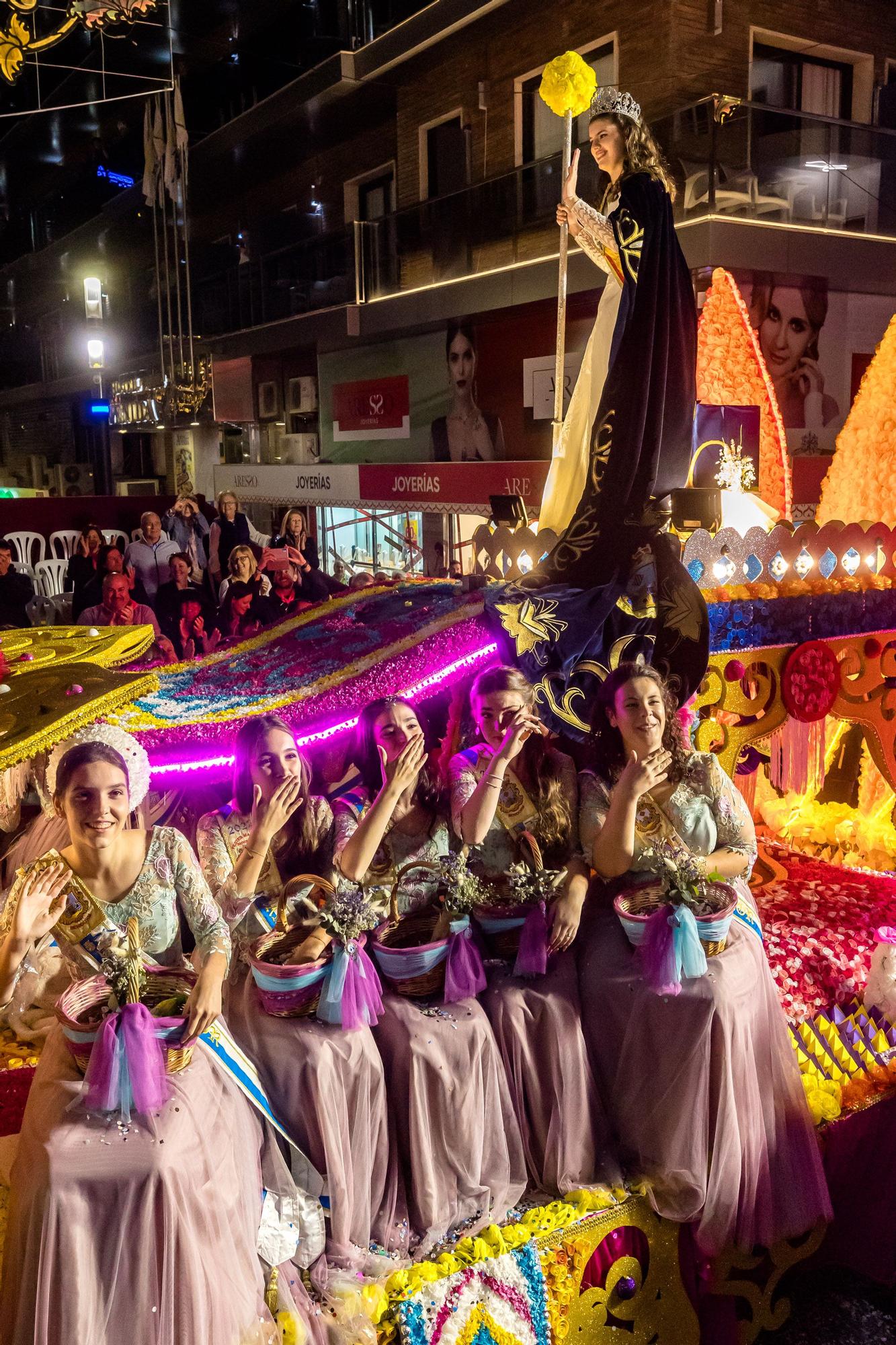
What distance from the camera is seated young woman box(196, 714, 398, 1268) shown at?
220 cm

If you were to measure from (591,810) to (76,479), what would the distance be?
22912mm

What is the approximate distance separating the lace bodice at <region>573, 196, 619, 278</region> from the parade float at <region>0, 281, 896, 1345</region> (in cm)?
87

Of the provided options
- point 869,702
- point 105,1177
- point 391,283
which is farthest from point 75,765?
point 391,283

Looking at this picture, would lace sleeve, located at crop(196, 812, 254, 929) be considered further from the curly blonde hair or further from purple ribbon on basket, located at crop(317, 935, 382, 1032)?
the curly blonde hair

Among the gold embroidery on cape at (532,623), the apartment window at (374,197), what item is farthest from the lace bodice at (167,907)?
the apartment window at (374,197)

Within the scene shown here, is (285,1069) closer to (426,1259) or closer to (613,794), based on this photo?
(426,1259)

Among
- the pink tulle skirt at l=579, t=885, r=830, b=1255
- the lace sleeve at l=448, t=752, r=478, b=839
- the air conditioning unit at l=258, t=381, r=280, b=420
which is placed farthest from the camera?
the air conditioning unit at l=258, t=381, r=280, b=420

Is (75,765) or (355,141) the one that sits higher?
(355,141)

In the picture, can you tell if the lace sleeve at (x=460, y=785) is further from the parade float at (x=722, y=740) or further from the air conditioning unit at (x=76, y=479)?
the air conditioning unit at (x=76, y=479)

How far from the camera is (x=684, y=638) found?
123 inches

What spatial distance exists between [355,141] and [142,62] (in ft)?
17.4

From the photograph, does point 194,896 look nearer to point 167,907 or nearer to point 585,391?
point 167,907

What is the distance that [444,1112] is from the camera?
2.34 meters

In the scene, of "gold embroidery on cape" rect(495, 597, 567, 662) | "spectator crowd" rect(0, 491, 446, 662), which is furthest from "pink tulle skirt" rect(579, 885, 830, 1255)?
"spectator crowd" rect(0, 491, 446, 662)
